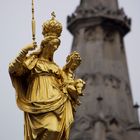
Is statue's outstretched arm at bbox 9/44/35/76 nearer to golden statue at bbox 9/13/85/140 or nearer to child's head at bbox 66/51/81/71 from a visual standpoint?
golden statue at bbox 9/13/85/140

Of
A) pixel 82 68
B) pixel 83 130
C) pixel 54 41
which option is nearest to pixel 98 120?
pixel 83 130

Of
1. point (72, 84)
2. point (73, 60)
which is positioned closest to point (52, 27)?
point (73, 60)

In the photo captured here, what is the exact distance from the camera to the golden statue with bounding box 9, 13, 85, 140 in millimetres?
8023

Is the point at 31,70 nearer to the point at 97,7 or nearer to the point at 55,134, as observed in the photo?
the point at 55,134

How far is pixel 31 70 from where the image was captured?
8.42 metres

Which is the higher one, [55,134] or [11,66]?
[11,66]

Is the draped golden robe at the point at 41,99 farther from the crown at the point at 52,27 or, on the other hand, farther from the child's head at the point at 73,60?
the crown at the point at 52,27

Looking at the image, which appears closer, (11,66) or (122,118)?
(11,66)

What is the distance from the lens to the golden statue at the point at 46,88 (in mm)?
8023

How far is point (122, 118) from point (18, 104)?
29953 mm

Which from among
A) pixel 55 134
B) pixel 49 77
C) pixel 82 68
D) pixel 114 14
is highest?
pixel 114 14

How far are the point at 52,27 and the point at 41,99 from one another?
98cm

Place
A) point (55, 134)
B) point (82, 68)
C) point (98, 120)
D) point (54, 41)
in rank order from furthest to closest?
point (82, 68) < point (98, 120) < point (54, 41) < point (55, 134)

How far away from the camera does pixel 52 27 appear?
8656 millimetres
